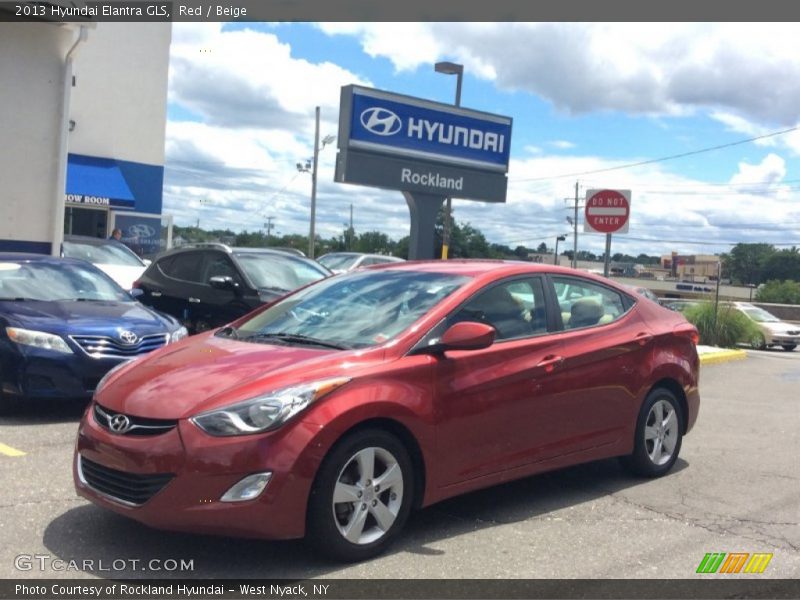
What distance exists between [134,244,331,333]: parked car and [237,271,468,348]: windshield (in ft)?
14.7

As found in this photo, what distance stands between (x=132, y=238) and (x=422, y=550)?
69.9ft

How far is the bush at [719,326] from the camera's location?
72.3ft

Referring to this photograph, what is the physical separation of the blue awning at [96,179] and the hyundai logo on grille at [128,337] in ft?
62.1

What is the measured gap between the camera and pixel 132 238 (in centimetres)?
2431

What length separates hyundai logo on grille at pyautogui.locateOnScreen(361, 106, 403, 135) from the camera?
15797mm

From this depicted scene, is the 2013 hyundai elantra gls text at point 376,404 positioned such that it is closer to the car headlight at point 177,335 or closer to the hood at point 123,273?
the car headlight at point 177,335

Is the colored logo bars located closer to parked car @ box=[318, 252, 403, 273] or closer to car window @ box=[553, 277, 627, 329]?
car window @ box=[553, 277, 627, 329]

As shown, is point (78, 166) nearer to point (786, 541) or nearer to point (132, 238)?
point (132, 238)

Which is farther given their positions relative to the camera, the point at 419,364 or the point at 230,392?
the point at 419,364

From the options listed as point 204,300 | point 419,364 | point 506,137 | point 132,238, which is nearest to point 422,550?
point 419,364

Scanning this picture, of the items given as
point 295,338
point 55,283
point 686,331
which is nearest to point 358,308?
point 295,338

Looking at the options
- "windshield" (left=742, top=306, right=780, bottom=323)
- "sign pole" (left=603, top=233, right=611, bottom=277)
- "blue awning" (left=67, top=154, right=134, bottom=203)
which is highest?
"blue awning" (left=67, top=154, right=134, bottom=203)

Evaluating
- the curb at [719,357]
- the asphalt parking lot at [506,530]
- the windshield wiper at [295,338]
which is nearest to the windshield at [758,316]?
the curb at [719,357]

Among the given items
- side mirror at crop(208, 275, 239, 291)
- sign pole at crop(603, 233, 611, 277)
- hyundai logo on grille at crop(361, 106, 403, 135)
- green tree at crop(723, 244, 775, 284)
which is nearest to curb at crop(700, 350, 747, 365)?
sign pole at crop(603, 233, 611, 277)
